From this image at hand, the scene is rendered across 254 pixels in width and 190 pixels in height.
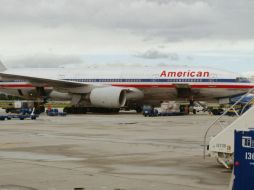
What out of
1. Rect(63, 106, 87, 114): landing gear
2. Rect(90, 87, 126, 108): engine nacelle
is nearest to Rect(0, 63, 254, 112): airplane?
Rect(90, 87, 126, 108): engine nacelle

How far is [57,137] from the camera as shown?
20781mm

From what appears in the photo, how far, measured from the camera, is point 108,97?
44.9m

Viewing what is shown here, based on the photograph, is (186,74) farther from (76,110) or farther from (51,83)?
(51,83)

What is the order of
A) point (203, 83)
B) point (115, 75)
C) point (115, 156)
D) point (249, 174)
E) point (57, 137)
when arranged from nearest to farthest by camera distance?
point (249, 174), point (115, 156), point (57, 137), point (203, 83), point (115, 75)

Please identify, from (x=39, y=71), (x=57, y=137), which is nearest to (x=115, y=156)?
(x=57, y=137)

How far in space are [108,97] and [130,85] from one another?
2.68 meters

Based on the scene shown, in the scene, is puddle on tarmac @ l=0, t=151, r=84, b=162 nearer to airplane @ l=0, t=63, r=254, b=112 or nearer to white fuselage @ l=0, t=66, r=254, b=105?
airplane @ l=0, t=63, r=254, b=112

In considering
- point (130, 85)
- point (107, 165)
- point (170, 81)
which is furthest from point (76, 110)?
point (107, 165)

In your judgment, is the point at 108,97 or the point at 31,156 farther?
the point at 108,97

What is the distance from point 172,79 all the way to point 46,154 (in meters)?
30.8

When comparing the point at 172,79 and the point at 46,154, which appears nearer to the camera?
the point at 46,154

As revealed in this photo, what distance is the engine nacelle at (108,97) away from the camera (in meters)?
44.7

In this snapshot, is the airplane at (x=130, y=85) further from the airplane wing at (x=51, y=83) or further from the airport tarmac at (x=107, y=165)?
the airport tarmac at (x=107, y=165)

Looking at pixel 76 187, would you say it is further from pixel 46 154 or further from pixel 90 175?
pixel 46 154
